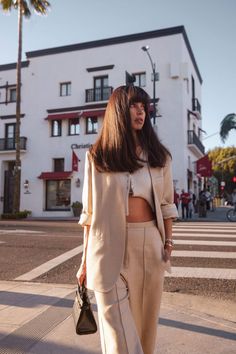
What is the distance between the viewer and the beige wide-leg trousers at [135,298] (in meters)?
2.13

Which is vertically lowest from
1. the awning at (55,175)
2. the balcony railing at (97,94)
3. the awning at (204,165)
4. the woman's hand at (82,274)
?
the woman's hand at (82,274)

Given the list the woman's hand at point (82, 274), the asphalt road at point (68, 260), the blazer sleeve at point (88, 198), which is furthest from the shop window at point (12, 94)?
the woman's hand at point (82, 274)

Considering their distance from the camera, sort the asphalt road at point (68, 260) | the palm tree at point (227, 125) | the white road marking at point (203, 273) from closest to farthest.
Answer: the asphalt road at point (68, 260)
the white road marking at point (203, 273)
the palm tree at point (227, 125)

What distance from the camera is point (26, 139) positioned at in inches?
1194

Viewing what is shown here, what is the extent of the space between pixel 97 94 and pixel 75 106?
1936 millimetres

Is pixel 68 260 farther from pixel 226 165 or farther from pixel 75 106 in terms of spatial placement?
pixel 226 165

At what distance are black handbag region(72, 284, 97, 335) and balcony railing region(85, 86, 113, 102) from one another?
2695 cm

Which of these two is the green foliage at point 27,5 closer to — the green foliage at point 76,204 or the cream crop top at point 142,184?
the green foliage at point 76,204

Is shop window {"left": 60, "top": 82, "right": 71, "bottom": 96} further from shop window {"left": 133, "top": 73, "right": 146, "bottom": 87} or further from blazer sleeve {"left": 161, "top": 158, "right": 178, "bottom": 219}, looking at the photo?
blazer sleeve {"left": 161, "top": 158, "right": 178, "bottom": 219}

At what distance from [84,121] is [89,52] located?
5509mm

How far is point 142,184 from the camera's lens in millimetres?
2375

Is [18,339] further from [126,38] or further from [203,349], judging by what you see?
[126,38]

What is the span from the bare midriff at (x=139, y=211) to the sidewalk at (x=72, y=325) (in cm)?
160

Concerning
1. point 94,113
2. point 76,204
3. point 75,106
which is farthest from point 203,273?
point 75,106
